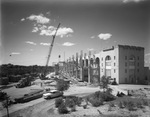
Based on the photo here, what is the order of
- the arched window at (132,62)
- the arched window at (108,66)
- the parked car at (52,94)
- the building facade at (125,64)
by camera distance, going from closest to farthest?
the parked car at (52,94)
the building facade at (125,64)
the arched window at (132,62)
the arched window at (108,66)

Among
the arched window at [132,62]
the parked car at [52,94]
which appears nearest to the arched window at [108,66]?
the arched window at [132,62]

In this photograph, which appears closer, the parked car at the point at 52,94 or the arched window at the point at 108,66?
the parked car at the point at 52,94

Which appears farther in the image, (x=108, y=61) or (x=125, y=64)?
(x=108, y=61)

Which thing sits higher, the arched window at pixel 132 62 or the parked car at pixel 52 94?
the arched window at pixel 132 62

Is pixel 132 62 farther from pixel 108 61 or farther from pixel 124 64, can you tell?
pixel 108 61

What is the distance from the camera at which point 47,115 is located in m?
12.6

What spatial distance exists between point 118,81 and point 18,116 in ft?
99.6

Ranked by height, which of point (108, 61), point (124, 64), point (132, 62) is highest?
point (108, 61)

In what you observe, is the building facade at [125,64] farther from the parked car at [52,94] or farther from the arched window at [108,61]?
the parked car at [52,94]

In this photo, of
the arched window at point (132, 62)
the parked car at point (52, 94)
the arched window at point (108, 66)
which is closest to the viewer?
the parked car at point (52, 94)

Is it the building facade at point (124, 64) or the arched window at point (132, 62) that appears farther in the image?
the arched window at point (132, 62)

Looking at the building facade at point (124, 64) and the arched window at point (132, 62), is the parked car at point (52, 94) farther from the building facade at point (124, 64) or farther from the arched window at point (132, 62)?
the arched window at point (132, 62)

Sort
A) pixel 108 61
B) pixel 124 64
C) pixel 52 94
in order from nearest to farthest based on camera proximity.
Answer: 1. pixel 52 94
2. pixel 124 64
3. pixel 108 61

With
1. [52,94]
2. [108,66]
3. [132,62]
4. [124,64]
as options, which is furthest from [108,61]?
[52,94]
